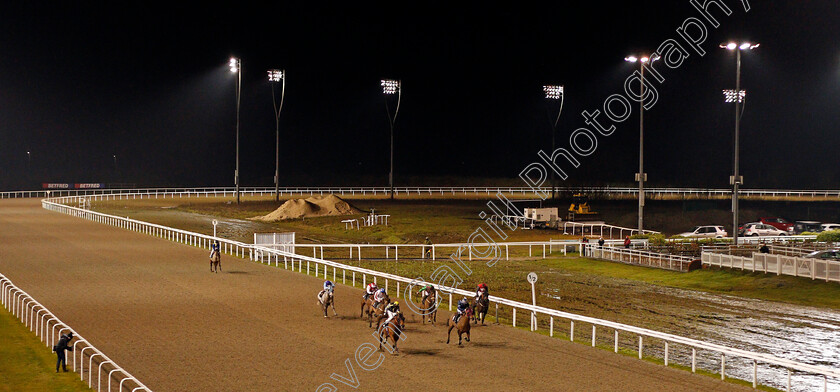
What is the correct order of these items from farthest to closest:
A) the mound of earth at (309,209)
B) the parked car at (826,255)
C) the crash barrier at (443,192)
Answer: the crash barrier at (443,192)
the mound of earth at (309,209)
the parked car at (826,255)

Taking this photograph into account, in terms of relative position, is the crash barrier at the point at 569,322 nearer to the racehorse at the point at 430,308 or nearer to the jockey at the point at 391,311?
the racehorse at the point at 430,308

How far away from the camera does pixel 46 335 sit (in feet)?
45.2

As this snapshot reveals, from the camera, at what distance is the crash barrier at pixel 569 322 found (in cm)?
1100

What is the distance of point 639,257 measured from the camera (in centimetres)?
2717

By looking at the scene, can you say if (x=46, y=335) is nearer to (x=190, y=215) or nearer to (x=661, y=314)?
(x=661, y=314)

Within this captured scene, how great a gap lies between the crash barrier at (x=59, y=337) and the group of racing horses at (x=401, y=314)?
409 centimetres

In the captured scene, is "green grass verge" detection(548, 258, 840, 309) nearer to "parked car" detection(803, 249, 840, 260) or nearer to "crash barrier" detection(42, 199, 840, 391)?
"parked car" detection(803, 249, 840, 260)

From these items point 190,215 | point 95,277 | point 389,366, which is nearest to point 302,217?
point 190,215

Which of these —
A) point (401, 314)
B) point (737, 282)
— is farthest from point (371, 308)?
point (737, 282)

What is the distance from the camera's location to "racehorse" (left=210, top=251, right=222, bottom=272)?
22.7 m

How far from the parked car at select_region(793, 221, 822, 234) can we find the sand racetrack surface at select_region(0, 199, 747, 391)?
93.0 ft

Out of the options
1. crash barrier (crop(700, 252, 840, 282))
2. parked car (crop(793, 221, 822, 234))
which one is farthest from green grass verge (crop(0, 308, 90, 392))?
parked car (crop(793, 221, 822, 234))

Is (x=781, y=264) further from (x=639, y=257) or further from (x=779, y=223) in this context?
(x=779, y=223)

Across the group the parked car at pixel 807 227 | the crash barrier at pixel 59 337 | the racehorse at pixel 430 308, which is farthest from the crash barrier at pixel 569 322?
the parked car at pixel 807 227
